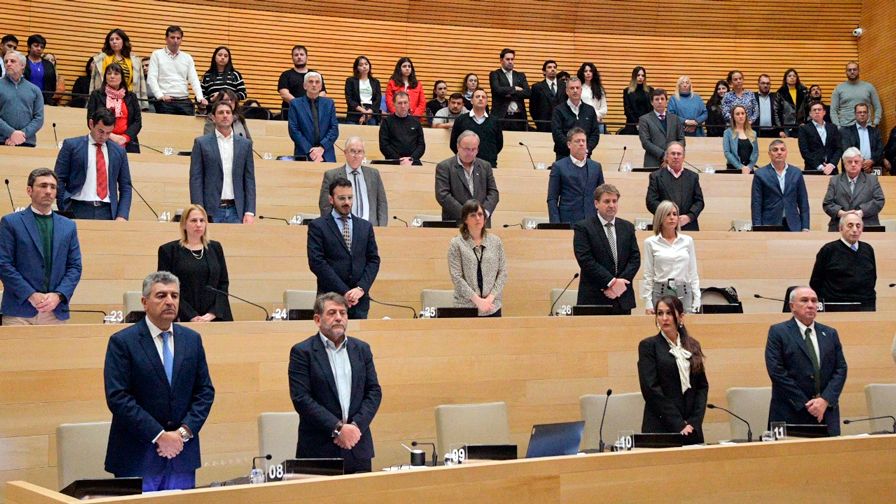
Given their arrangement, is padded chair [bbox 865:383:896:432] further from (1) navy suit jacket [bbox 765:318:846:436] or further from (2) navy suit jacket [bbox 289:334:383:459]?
(2) navy suit jacket [bbox 289:334:383:459]

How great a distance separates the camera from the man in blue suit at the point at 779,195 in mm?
A: 8258

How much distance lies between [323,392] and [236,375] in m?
0.96

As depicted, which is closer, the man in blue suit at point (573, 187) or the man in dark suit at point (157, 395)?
the man in dark suit at point (157, 395)

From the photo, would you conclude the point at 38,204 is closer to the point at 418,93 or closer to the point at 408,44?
the point at 418,93

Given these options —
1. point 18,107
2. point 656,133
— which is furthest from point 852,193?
point 18,107

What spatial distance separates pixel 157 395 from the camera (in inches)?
171

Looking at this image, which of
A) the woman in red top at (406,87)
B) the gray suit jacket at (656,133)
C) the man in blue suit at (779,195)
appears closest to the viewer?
the man in blue suit at (779,195)

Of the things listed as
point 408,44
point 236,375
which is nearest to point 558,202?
point 236,375

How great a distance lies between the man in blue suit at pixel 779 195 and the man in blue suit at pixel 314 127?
9.67 ft

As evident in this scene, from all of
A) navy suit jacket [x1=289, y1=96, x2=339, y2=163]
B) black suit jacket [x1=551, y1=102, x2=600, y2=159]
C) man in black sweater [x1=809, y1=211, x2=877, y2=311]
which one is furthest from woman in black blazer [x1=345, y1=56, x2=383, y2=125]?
man in black sweater [x1=809, y1=211, x2=877, y2=311]

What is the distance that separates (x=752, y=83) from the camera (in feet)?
42.7

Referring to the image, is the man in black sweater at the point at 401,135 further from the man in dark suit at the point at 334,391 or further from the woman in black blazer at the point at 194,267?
the man in dark suit at the point at 334,391

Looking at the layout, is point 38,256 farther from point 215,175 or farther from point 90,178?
point 215,175

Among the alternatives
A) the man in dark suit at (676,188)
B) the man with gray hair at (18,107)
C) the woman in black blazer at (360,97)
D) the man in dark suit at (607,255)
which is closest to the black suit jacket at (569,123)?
the man in dark suit at (676,188)
